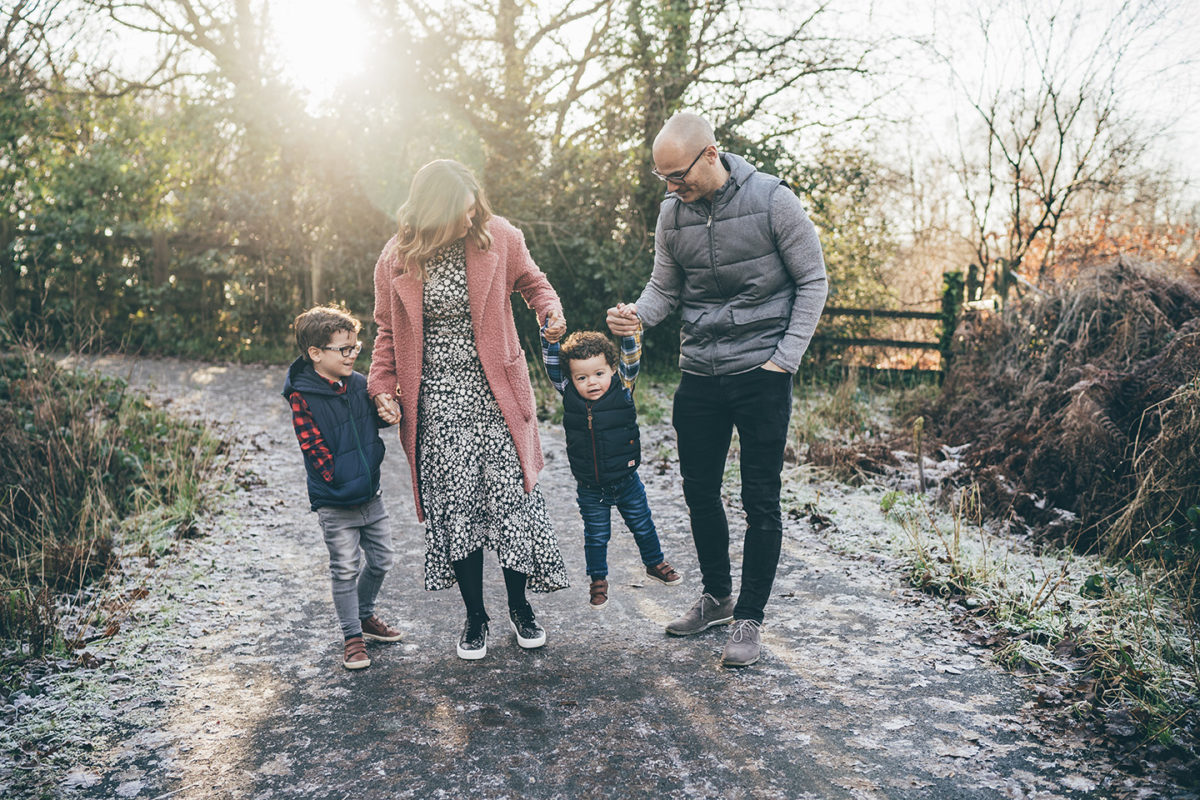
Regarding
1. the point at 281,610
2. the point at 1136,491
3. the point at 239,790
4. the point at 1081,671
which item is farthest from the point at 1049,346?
the point at 239,790

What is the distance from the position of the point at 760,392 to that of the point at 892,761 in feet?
4.58

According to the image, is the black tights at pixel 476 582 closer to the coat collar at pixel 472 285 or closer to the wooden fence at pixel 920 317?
the coat collar at pixel 472 285

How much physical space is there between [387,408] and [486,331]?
521 millimetres

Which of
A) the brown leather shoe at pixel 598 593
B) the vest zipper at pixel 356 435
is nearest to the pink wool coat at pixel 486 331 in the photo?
the vest zipper at pixel 356 435

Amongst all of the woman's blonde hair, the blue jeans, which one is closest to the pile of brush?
the blue jeans

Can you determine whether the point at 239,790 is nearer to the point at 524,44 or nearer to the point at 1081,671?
the point at 1081,671

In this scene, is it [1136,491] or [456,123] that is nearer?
[1136,491]

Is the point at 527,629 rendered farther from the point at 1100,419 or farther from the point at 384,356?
the point at 1100,419

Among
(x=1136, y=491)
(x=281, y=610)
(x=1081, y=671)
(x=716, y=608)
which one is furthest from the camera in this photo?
(x=1136, y=491)

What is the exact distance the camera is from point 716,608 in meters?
3.92

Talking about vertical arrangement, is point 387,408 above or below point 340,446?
above

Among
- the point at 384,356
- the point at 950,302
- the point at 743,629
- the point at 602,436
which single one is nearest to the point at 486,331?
the point at 384,356

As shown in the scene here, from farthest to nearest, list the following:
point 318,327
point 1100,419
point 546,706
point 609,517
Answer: point 1100,419 → point 609,517 → point 318,327 → point 546,706

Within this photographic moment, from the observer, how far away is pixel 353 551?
3584 millimetres
